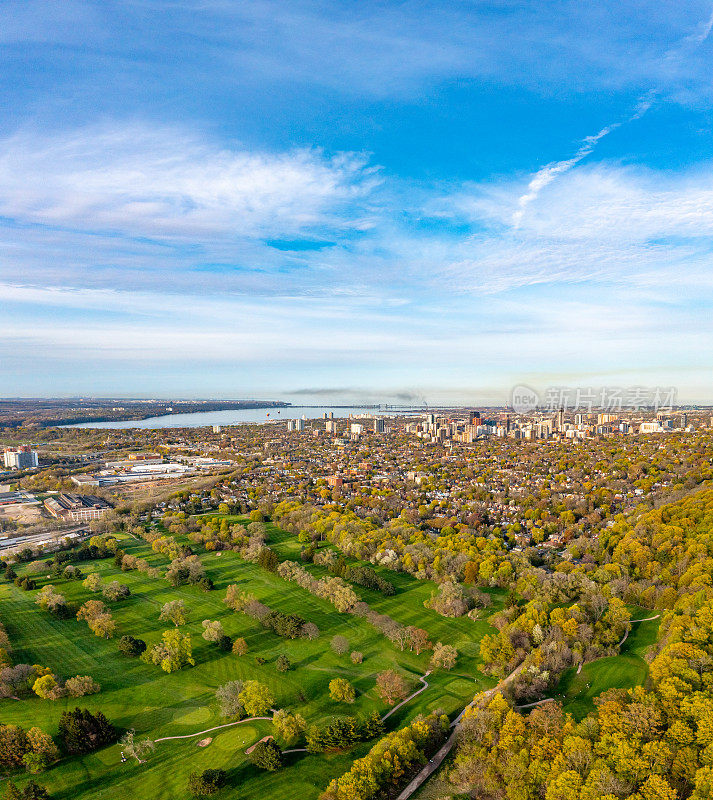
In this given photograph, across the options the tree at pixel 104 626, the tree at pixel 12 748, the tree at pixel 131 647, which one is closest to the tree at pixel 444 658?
the tree at pixel 131 647

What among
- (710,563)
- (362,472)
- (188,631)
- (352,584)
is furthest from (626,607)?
(362,472)

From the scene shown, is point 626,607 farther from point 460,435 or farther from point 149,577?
point 460,435

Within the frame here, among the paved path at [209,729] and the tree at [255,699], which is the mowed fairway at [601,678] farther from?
the paved path at [209,729]

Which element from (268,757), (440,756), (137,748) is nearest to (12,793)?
(137,748)

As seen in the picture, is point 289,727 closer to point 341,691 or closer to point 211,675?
point 341,691

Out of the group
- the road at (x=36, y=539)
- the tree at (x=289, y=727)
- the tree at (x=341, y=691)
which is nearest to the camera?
the tree at (x=289, y=727)

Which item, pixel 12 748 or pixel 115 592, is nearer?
pixel 12 748
